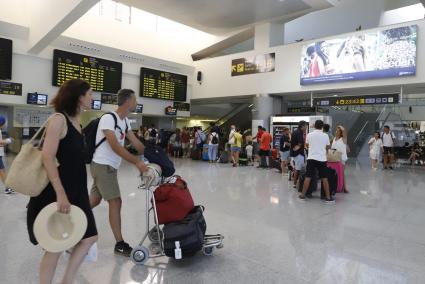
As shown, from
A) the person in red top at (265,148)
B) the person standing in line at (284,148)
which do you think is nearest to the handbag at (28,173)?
the person standing in line at (284,148)

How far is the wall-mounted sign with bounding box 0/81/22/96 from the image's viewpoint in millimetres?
10648

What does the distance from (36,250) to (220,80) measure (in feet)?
42.8

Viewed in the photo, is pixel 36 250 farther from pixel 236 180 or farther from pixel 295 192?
pixel 236 180

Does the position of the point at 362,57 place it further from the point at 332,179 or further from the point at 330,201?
the point at 330,201

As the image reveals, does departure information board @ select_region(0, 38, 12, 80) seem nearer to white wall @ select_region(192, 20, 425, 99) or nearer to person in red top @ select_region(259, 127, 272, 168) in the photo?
white wall @ select_region(192, 20, 425, 99)

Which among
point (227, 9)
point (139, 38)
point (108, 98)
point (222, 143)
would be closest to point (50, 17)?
point (108, 98)

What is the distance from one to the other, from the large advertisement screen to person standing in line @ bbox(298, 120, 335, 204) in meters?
6.15

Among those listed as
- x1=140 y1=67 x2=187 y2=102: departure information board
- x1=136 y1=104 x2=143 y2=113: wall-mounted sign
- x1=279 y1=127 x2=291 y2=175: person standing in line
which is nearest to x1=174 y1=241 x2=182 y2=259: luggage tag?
x1=279 y1=127 x2=291 y2=175: person standing in line

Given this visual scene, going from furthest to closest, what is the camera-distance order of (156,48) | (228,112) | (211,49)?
(228,112), (211,49), (156,48)

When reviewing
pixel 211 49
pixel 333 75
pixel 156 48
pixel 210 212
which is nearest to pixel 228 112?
pixel 211 49

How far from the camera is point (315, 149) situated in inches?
229

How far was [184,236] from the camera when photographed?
280 cm

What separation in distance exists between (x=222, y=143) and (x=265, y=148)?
17.9 feet

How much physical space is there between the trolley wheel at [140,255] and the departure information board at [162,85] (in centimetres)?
1206
